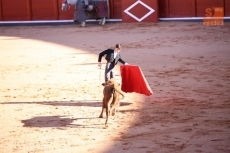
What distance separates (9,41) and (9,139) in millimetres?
11901

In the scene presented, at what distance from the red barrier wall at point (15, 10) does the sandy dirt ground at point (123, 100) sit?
459cm

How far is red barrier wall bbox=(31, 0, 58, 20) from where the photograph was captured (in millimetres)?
24672

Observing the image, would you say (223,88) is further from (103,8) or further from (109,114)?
(103,8)

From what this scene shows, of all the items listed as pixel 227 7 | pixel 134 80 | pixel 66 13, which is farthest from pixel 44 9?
pixel 134 80

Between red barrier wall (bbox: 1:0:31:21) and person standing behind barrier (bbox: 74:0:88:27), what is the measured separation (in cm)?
256

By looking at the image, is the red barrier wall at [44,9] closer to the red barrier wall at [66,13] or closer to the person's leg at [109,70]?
the red barrier wall at [66,13]

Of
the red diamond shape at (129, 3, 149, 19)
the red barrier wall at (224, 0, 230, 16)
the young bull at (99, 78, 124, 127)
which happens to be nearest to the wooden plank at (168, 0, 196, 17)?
the red diamond shape at (129, 3, 149, 19)

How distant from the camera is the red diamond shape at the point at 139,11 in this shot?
23.1 metres

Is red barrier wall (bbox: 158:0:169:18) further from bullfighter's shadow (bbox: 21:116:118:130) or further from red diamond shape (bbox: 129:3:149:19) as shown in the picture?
bullfighter's shadow (bbox: 21:116:118:130)

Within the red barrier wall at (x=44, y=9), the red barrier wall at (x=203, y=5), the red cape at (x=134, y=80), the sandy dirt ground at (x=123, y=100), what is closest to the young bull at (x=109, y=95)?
the sandy dirt ground at (x=123, y=100)

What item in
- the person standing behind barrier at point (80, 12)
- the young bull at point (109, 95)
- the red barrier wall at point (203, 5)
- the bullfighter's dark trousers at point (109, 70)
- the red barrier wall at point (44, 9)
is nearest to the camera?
the young bull at point (109, 95)

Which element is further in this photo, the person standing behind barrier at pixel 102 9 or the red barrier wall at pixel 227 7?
the person standing behind barrier at pixel 102 9

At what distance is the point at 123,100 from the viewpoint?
11094 mm

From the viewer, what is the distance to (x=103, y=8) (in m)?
23.1
